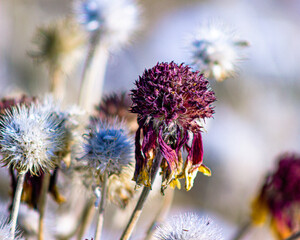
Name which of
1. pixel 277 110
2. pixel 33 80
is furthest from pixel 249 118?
pixel 33 80

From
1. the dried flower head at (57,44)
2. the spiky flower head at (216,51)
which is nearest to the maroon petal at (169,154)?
the spiky flower head at (216,51)

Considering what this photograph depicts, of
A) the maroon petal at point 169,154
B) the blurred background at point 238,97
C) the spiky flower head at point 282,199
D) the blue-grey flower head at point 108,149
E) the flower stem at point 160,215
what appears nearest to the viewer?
the maroon petal at point 169,154

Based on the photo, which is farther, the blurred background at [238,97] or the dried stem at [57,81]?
the blurred background at [238,97]

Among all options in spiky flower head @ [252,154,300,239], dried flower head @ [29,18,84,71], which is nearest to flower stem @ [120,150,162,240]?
spiky flower head @ [252,154,300,239]

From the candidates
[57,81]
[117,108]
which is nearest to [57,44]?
[57,81]

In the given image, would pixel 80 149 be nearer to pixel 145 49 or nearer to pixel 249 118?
pixel 249 118

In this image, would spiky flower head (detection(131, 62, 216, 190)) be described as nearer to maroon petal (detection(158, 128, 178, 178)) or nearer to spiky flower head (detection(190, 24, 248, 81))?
maroon petal (detection(158, 128, 178, 178))

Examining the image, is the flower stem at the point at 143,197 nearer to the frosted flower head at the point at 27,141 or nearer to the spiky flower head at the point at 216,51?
the frosted flower head at the point at 27,141
